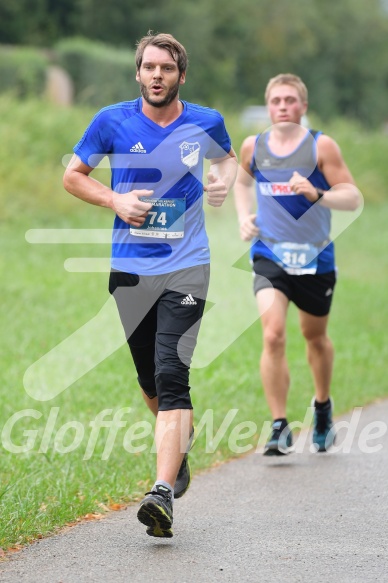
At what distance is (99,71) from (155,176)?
32259mm

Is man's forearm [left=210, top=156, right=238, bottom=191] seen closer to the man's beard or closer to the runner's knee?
the man's beard

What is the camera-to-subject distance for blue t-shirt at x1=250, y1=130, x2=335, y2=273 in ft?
26.3

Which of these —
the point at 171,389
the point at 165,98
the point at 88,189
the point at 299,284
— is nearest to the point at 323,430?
the point at 299,284

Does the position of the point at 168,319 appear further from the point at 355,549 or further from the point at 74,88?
the point at 74,88

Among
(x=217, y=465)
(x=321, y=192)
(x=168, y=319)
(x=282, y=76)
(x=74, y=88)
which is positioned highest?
(x=74, y=88)

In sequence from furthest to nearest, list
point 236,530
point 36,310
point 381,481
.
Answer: point 36,310 → point 381,481 → point 236,530

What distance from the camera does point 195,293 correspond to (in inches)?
232

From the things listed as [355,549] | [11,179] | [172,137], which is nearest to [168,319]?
[172,137]

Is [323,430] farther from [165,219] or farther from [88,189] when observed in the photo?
[88,189]

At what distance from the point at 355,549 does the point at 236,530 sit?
26.4 inches

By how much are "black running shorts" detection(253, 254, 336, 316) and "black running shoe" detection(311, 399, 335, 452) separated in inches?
28.7

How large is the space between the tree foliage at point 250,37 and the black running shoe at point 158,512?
4265 centimetres

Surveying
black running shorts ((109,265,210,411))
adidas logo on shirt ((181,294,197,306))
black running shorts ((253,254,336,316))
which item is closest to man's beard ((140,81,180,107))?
black running shorts ((109,265,210,411))

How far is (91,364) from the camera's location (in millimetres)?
11195
